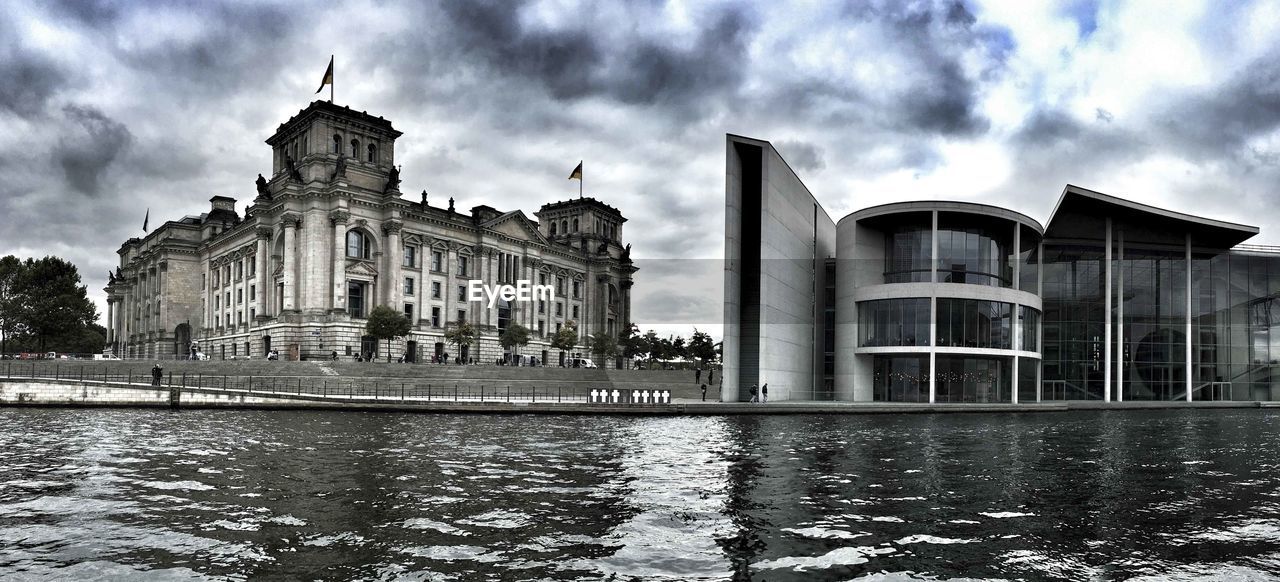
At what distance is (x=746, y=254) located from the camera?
61.3 meters

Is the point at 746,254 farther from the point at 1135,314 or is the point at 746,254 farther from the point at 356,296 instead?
the point at 356,296

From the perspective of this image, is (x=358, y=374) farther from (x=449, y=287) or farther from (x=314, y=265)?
(x=449, y=287)

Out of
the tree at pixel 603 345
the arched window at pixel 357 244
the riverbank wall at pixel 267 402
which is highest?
the arched window at pixel 357 244

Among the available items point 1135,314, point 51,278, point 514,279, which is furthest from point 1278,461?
point 51,278

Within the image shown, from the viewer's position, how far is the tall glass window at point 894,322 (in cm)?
5959

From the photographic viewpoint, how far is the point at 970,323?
59781mm

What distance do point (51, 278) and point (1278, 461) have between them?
110 m

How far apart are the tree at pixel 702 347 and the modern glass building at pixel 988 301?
2390 inches

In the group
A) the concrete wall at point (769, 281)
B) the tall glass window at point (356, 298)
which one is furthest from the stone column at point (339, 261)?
the concrete wall at point (769, 281)

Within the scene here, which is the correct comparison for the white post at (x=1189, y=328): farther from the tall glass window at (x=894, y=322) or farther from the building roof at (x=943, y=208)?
the tall glass window at (x=894, y=322)

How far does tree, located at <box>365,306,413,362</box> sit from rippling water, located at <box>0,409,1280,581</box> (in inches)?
1841

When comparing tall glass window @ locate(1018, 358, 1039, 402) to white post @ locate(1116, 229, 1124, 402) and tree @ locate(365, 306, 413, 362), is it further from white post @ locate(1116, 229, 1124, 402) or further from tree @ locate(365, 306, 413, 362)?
tree @ locate(365, 306, 413, 362)

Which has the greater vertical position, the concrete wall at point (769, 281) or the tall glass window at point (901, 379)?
the concrete wall at point (769, 281)

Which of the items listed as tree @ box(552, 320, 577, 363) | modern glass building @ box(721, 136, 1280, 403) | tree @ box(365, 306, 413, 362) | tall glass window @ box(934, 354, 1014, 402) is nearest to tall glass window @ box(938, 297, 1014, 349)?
modern glass building @ box(721, 136, 1280, 403)
